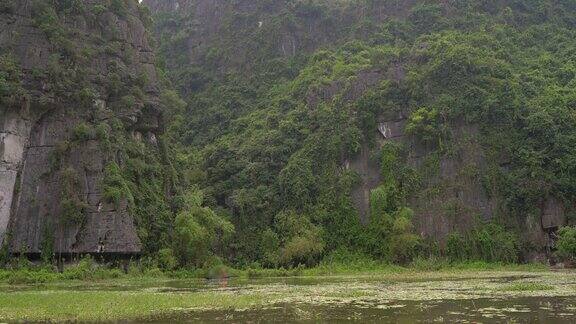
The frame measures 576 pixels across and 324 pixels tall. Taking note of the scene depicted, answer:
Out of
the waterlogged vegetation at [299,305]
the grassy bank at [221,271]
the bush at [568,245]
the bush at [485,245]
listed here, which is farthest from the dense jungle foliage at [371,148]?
the waterlogged vegetation at [299,305]

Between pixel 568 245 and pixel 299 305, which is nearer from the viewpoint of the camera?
pixel 299 305

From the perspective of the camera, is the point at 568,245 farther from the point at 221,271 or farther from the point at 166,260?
the point at 166,260

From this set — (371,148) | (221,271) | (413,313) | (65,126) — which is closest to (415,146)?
(371,148)

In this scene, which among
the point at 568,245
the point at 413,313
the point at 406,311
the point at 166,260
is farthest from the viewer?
the point at 568,245

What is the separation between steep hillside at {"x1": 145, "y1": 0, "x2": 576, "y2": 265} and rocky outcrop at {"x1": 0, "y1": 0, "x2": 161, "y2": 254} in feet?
51.9

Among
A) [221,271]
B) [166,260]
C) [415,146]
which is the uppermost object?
[415,146]

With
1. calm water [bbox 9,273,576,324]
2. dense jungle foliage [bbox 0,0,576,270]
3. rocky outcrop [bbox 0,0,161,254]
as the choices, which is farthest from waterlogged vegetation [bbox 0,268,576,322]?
→ dense jungle foliage [bbox 0,0,576,270]

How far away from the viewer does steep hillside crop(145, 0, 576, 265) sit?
53.2 m

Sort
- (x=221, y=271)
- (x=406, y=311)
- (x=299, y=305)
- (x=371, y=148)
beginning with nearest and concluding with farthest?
1. (x=406, y=311)
2. (x=299, y=305)
3. (x=221, y=271)
4. (x=371, y=148)

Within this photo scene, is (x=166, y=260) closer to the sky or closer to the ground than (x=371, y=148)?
closer to the ground

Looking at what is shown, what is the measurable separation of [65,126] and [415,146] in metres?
32.2

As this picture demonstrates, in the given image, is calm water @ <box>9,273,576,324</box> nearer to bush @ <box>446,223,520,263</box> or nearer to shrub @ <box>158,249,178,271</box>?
shrub @ <box>158,249,178,271</box>

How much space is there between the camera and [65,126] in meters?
44.7

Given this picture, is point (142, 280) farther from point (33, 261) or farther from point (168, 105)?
point (168, 105)
